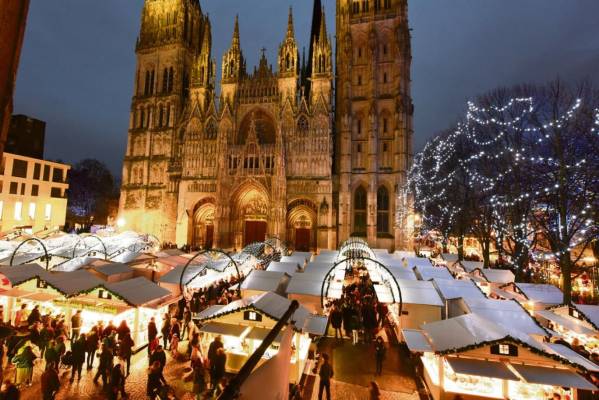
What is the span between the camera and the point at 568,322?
32.9 feet

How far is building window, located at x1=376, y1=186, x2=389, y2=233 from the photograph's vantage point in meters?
32.1

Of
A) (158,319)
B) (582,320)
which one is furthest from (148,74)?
(582,320)

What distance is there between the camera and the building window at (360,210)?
3269 centimetres

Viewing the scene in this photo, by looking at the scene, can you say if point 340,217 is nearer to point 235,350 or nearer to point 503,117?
point 503,117

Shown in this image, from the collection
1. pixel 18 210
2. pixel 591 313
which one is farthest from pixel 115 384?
pixel 18 210

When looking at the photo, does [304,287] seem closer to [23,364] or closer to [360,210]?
[23,364]

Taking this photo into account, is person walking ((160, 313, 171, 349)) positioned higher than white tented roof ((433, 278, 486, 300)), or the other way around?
white tented roof ((433, 278, 486, 300))

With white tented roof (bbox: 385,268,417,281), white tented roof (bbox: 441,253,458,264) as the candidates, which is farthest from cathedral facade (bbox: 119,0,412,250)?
white tented roof (bbox: 385,268,417,281)

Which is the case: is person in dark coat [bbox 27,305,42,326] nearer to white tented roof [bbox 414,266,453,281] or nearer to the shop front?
the shop front

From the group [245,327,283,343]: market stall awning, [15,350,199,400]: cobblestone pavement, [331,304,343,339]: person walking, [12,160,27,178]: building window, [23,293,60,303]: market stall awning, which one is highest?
[12,160,27,178]: building window

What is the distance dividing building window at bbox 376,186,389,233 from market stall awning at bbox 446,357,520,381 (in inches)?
989

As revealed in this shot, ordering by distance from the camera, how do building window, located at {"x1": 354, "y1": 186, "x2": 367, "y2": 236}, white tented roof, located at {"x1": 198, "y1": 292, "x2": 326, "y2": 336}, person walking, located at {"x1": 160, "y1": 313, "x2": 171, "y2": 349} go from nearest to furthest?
white tented roof, located at {"x1": 198, "y1": 292, "x2": 326, "y2": 336} < person walking, located at {"x1": 160, "y1": 313, "x2": 171, "y2": 349} < building window, located at {"x1": 354, "y1": 186, "x2": 367, "y2": 236}

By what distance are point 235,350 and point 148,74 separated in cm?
4096

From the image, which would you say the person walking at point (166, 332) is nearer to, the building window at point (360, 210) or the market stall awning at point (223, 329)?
the market stall awning at point (223, 329)
